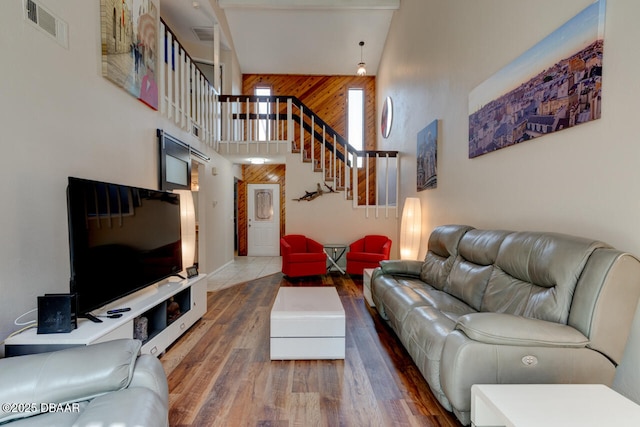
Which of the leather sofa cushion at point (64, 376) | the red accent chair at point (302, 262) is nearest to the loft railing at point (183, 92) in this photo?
the red accent chair at point (302, 262)

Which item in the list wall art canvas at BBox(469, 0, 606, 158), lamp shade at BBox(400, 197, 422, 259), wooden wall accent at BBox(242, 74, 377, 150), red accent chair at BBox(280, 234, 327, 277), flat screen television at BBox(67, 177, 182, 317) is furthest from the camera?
wooden wall accent at BBox(242, 74, 377, 150)

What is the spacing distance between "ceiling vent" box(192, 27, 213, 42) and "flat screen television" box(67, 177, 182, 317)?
4.36 meters

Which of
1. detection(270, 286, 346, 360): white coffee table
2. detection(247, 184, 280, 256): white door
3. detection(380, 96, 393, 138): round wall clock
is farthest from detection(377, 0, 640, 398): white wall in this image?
detection(247, 184, 280, 256): white door

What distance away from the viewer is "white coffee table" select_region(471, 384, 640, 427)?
97cm

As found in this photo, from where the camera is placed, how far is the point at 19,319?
1730 millimetres

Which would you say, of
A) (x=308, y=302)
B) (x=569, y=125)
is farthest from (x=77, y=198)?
(x=569, y=125)

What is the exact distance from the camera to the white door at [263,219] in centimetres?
779

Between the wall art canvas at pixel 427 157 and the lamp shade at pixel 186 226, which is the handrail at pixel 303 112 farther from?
the lamp shade at pixel 186 226


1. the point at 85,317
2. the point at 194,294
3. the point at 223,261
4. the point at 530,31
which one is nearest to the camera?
the point at 85,317

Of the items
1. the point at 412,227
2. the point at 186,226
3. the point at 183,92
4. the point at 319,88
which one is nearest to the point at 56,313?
the point at 186,226

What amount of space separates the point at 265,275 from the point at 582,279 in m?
4.63

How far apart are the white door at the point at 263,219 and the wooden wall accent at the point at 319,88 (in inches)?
89.1

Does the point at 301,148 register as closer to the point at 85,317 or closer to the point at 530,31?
the point at 530,31

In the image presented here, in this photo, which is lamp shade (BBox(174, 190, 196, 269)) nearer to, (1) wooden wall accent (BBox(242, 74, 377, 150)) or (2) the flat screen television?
(2) the flat screen television
